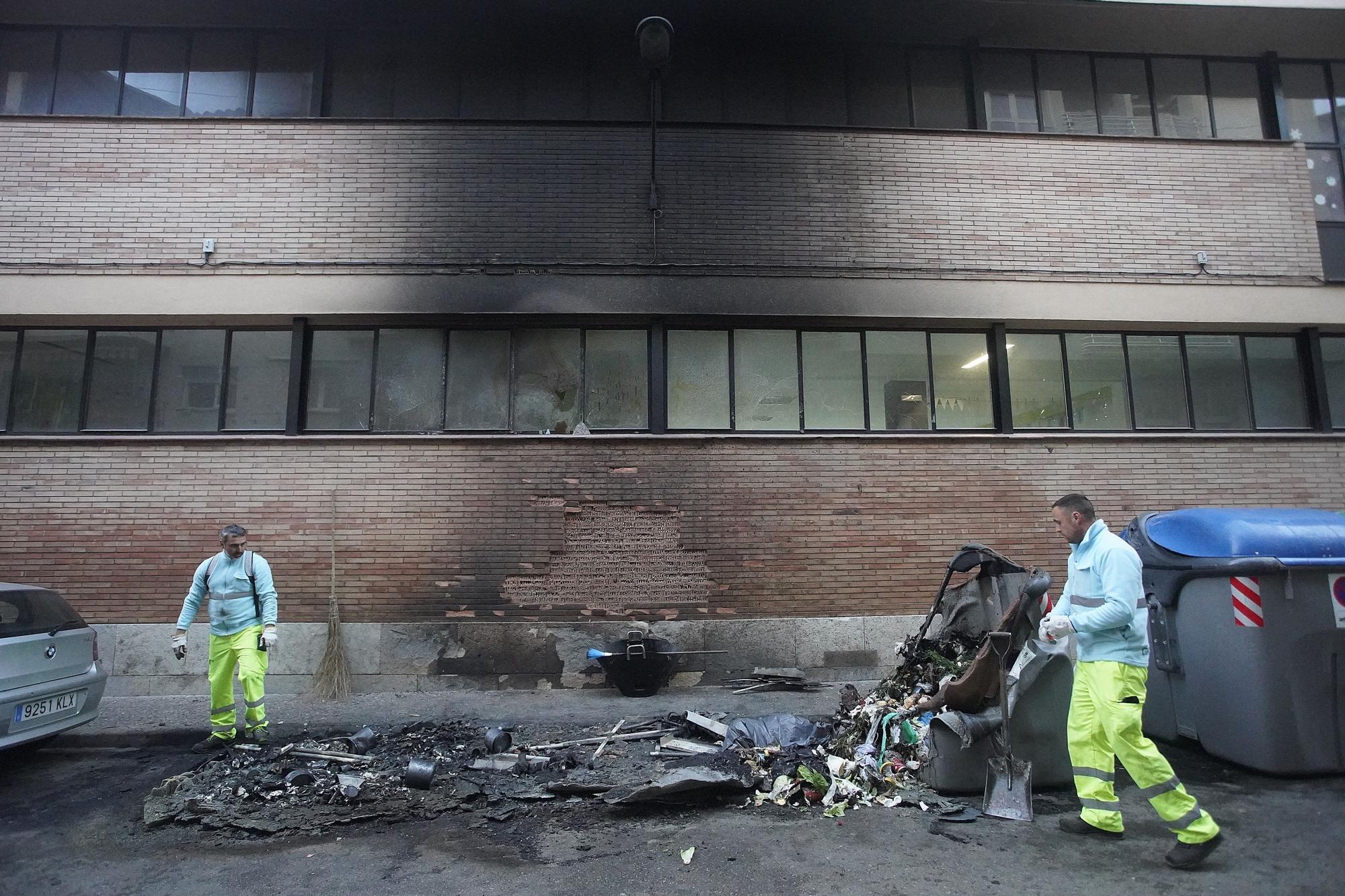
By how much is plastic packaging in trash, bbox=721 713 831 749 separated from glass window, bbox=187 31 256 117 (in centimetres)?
1006

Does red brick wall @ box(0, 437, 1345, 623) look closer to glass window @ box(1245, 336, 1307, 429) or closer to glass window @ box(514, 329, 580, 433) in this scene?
glass window @ box(514, 329, 580, 433)

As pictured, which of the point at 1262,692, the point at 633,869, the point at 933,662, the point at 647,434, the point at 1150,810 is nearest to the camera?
the point at 633,869

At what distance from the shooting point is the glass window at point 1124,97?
33.5 ft

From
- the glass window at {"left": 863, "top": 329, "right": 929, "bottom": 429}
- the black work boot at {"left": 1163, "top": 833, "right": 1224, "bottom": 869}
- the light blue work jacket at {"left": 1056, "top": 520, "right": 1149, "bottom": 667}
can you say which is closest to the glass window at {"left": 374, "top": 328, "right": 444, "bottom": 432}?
the glass window at {"left": 863, "top": 329, "right": 929, "bottom": 429}

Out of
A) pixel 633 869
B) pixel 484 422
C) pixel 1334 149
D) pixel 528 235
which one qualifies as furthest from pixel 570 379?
pixel 1334 149

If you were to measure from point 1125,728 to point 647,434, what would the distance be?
19.6 feet

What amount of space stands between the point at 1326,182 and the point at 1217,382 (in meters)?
3.69

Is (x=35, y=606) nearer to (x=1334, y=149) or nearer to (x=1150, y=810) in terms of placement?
(x=1150, y=810)

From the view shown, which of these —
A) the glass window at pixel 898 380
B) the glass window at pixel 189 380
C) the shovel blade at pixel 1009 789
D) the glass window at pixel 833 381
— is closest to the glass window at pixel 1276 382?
the glass window at pixel 898 380

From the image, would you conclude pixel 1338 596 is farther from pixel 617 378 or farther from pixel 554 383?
pixel 554 383

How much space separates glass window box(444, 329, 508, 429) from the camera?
29.6ft

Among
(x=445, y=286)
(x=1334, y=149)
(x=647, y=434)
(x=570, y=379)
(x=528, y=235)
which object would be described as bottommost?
(x=647, y=434)

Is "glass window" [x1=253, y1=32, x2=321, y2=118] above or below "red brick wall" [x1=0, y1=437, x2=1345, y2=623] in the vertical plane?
above

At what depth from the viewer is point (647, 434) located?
8883mm
